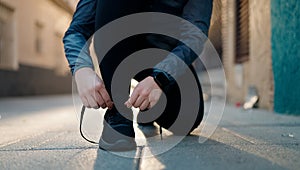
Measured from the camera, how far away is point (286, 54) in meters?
2.08

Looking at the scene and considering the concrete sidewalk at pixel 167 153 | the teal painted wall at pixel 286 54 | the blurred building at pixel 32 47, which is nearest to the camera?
the concrete sidewalk at pixel 167 153

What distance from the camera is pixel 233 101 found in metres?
3.79

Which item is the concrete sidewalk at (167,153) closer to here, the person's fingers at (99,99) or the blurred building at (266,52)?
the person's fingers at (99,99)

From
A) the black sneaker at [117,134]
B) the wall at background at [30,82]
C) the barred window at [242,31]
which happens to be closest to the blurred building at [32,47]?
the wall at background at [30,82]

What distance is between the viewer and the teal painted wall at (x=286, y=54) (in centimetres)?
194

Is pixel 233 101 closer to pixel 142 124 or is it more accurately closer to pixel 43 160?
pixel 142 124

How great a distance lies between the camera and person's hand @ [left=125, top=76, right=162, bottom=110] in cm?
87

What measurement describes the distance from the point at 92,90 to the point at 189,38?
0.36 m

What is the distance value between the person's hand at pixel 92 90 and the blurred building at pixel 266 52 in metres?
1.39

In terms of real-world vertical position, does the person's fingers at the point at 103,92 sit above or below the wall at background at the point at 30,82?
above

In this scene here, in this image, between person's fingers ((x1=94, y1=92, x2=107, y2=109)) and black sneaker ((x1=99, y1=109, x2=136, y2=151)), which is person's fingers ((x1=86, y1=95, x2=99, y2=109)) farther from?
black sneaker ((x1=99, y1=109, x2=136, y2=151))

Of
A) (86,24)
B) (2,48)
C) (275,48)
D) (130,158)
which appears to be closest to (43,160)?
(130,158)

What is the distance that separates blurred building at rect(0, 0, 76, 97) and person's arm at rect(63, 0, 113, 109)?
4.90 meters

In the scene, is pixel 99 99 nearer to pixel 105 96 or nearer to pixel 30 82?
pixel 105 96
